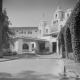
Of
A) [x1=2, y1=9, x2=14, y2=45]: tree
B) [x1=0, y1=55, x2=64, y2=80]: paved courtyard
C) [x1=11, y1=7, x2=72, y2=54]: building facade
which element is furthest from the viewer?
[x1=11, y1=7, x2=72, y2=54]: building facade

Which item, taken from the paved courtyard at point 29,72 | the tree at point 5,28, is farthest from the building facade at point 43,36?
the paved courtyard at point 29,72

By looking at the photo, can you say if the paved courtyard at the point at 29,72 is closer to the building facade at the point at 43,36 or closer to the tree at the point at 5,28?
the tree at the point at 5,28

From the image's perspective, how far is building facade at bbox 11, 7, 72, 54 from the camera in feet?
95.6

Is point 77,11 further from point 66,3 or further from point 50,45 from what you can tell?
point 50,45

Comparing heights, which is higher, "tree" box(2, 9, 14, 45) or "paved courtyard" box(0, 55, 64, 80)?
"tree" box(2, 9, 14, 45)

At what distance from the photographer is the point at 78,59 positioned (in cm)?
941

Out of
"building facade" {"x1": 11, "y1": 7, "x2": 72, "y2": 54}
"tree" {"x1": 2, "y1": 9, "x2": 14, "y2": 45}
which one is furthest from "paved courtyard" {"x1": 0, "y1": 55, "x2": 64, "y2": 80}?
"building facade" {"x1": 11, "y1": 7, "x2": 72, "y2": 54}

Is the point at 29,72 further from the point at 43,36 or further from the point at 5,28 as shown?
the point at 43,36

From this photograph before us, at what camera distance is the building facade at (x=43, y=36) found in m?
29.1

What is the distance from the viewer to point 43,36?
3862cm

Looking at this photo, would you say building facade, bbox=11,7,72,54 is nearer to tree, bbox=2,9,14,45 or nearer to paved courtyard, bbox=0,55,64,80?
tree, bbox=2,9,14,45

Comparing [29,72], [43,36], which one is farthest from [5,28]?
[29,72]

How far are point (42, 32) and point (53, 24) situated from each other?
495cm

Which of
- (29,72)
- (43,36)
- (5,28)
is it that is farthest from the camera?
(43,36)
